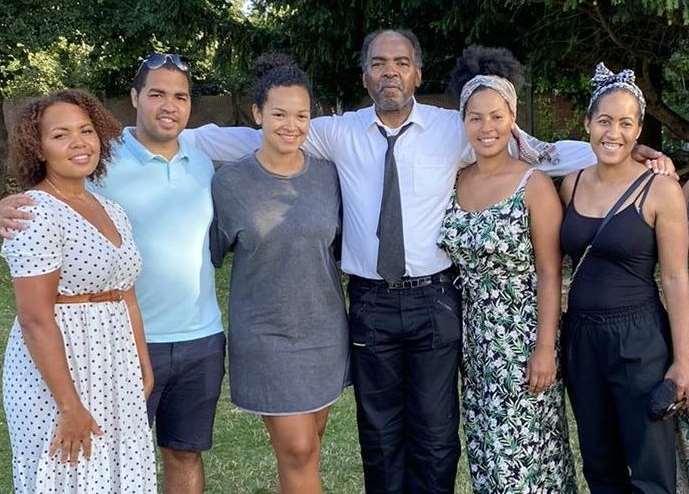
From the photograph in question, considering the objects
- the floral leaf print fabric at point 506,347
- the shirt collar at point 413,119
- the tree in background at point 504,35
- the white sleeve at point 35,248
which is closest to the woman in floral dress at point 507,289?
the floral leaf print fabric at point 506,347

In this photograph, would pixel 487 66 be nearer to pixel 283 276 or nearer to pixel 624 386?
pixel 283 276

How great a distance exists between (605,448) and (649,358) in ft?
1.41

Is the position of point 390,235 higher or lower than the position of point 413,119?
lower

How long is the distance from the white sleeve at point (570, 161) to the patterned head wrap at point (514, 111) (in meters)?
0.02

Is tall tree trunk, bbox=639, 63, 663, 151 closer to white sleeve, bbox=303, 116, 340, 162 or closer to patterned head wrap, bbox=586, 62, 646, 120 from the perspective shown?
patterned head wrap, bbox=586, 62, 646, 120

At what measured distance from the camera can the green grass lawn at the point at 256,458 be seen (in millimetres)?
4520

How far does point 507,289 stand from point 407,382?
618 mm

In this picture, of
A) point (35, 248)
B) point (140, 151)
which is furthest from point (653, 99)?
point (35, 248)

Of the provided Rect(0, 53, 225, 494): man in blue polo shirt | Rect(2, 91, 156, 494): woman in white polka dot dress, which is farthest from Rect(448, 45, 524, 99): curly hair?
Rect(2, 91, 156, 494): woman in white polka dot dress

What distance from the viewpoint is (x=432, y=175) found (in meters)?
3.48

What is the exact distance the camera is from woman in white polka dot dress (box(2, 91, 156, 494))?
265 cm

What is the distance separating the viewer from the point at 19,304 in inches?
104

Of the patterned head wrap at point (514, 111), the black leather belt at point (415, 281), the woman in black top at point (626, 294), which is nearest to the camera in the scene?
the woman in black top at point (626, 294)

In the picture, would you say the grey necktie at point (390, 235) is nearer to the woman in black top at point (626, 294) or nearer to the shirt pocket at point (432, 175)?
the shirt pocket at point (432, 175)
